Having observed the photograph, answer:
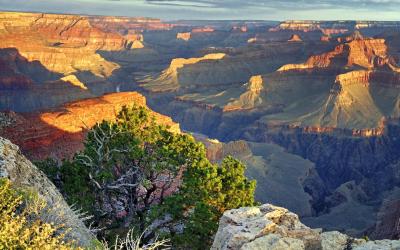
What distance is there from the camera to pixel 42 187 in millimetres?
17969

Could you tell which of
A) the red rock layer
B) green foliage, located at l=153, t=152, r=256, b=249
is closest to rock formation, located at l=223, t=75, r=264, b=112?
the red rock layer

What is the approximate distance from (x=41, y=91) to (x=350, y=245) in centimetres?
11942

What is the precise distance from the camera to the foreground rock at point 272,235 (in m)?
15.4

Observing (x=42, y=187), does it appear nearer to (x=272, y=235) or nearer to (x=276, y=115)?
(x=272, y=235)

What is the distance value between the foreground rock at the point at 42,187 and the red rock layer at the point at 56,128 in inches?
1189

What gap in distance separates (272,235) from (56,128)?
47727 mm

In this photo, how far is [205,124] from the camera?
150 metres

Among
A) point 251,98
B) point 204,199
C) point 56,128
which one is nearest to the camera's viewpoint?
point 204,199

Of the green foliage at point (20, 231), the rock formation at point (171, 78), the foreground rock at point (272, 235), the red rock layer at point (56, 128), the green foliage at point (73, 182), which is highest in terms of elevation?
the green foliage at point (20, 231)

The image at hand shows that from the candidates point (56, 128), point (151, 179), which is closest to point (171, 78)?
point (56, 128)

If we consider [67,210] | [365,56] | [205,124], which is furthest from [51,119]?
[365,56]

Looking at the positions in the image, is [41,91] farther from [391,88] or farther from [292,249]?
[292,249]

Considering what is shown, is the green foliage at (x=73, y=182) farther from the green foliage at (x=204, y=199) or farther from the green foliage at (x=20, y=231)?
the green foliage at (x=20, y=231)

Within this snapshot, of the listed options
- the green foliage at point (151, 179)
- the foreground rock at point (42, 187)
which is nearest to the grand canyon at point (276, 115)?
the green foliage at point (151, 179)
